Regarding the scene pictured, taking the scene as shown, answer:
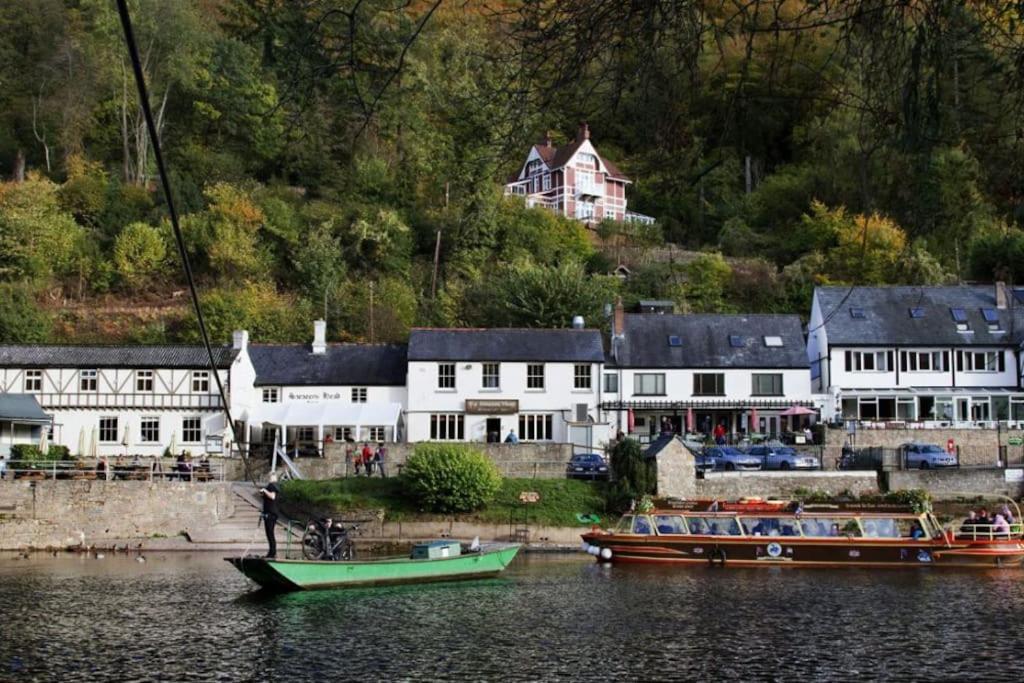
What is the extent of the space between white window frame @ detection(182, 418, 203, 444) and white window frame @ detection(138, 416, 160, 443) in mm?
1032

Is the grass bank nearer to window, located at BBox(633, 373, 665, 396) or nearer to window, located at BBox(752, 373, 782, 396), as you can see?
window, located at BBox(633, 373, 665, 396)

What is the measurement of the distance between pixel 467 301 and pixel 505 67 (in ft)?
182

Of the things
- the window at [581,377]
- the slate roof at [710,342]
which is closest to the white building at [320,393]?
the window at [581,377]

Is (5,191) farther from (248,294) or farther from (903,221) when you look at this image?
(903,221)

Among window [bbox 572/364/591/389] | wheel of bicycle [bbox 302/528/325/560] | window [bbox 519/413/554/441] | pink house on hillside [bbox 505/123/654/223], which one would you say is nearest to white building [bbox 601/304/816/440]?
window [bbox 572/364/591/389]

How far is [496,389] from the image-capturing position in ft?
164

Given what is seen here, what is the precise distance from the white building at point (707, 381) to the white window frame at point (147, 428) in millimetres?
18312

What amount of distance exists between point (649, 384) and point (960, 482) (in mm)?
14614

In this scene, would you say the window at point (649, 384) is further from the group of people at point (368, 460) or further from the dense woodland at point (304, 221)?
the group of people at point (368, 460)

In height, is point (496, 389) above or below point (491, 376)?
below

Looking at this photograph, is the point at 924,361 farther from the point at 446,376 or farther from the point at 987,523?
the point at 446,376

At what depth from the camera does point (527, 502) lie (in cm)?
3891

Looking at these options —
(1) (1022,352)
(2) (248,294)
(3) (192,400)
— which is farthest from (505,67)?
(2) (248,294)

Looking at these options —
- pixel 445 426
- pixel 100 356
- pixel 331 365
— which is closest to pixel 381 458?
pixel 445 426
